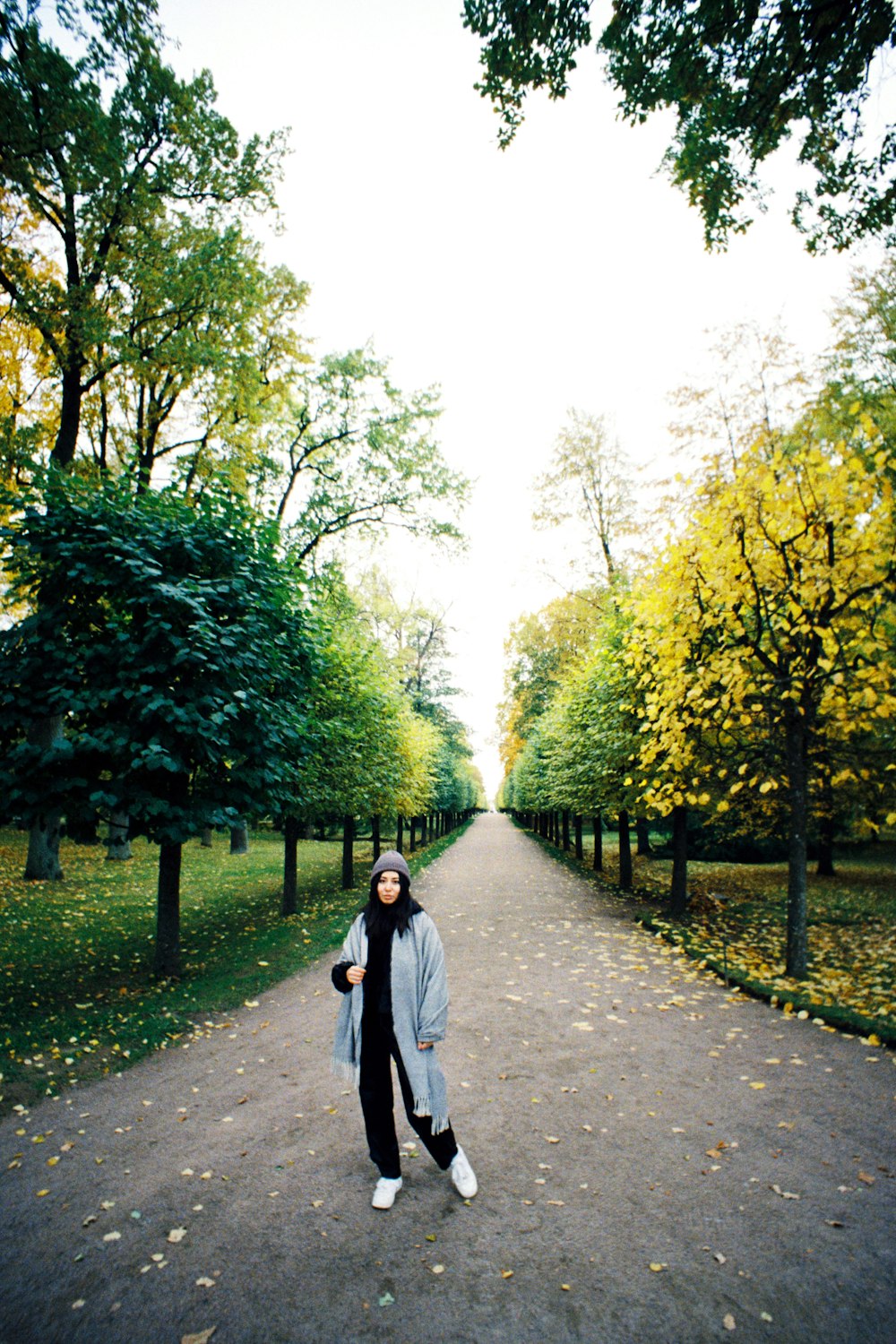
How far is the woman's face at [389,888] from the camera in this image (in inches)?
152

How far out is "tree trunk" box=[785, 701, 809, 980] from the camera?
26.4ft

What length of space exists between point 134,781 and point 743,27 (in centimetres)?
897

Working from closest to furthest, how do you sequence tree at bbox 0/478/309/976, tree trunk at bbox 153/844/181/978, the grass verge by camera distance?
tree at bbox 0/478/309/976
the grass verge
tree trunk at bbox 153/844/181/978

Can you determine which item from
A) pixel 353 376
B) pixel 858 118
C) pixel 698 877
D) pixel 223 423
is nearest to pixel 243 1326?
pixel 858 118

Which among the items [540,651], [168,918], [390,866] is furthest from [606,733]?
Answer: [540,651]

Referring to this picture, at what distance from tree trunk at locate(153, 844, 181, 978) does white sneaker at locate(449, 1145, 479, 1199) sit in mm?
5509

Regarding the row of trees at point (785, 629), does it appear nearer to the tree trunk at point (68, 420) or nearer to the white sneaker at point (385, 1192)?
the white sneaker at point (385, 1192)

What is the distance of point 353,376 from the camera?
20.2m

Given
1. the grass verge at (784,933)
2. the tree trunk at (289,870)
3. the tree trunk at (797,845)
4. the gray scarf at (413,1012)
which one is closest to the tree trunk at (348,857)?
the tree trunk at (289,870)

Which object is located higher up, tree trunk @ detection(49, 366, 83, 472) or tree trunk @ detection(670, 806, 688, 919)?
tree trunk @ detection(49, 366, 83, 472)

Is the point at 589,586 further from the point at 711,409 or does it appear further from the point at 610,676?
the point at 610,676

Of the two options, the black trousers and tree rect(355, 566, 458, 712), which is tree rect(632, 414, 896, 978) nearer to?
the black trousers

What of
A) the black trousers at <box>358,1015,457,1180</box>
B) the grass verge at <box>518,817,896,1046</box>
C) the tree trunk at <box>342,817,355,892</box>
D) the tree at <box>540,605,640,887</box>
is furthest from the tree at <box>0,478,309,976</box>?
the tree trunk at <box>342,817,355,892</box>

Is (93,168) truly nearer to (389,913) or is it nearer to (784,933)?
(389,913)
